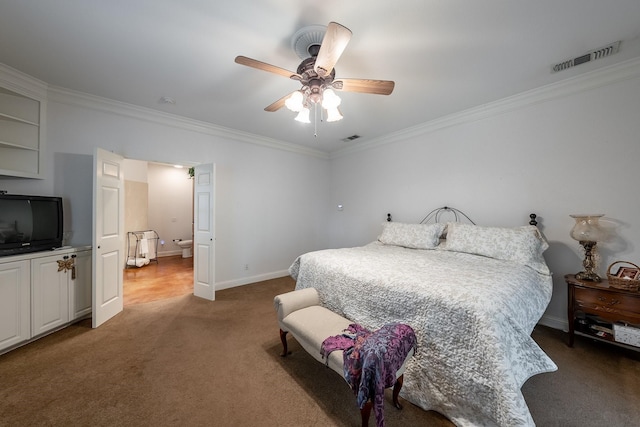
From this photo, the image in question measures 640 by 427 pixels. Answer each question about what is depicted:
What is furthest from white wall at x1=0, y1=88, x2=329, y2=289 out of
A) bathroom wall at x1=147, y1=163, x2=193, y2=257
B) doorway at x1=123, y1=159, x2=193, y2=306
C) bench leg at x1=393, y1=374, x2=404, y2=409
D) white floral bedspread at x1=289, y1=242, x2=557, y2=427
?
bathroom wall at x1=147, y1=163, x2=193, y2=257

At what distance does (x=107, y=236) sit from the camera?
9.36 ft

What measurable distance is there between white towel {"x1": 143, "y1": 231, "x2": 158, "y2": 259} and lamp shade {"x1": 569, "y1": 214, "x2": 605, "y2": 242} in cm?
736

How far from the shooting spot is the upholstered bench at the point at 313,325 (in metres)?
1.53

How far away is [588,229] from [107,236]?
5152mm

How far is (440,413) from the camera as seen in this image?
61.1 inches

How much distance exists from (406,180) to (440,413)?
3.19 m

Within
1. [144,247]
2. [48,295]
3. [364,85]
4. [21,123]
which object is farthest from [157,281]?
[364,85]

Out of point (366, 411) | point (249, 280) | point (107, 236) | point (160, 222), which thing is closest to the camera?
point (366, 411)

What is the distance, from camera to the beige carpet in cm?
153

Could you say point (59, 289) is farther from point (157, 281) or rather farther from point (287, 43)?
point (287, 43)

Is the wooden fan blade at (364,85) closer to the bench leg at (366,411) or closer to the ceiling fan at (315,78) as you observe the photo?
the ceiling fan at (315,78)

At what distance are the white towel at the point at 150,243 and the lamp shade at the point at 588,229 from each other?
736 cm

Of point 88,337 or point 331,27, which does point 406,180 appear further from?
point 88,337

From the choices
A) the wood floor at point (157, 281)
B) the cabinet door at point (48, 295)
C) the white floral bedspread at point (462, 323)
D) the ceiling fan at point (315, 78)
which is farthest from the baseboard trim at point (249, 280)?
the ceiling fan at point (315, 78)
